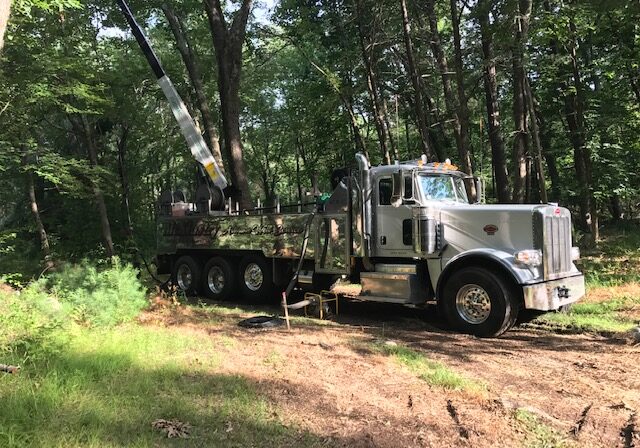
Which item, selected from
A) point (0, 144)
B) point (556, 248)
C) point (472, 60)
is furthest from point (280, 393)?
point (472, 60)

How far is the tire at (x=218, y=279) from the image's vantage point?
1228 cm

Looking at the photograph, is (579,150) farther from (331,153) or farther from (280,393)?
(280,393)

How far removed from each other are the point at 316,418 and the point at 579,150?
17.4 metres

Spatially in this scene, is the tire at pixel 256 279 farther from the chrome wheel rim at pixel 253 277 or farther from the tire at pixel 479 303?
the tire at pixel 479 303

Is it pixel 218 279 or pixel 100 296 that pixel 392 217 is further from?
pixel 218 279

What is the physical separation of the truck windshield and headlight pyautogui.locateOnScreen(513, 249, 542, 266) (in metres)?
1.86

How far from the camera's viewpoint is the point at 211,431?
13.6ft

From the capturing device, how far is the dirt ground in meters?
4.32

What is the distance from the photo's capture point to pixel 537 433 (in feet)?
14.2

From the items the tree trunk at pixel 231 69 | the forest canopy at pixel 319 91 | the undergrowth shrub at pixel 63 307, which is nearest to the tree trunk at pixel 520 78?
the forest canopy at pixel 319 91

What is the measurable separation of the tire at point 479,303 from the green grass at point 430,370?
161 centimetres

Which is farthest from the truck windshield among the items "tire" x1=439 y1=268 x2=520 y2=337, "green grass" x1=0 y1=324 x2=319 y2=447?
"green grass" x1=0 y1=324 x2=319 y2=447

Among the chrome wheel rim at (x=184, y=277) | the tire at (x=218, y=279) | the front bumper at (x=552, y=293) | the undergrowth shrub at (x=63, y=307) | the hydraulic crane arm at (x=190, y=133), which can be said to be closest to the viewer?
the undergrowth shrub at (x=63, y=307)

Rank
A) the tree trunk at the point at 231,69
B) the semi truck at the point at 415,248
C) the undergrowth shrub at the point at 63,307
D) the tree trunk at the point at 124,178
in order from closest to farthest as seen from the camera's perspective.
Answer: the undergrowth shrub at the point at 63,307 → the semi truck at the point at 415,248 → the tree trunk at the point at 231,69 → the tree trunk at the point at 124,178
